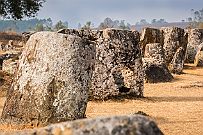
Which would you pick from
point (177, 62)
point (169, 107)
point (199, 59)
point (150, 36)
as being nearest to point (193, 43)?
point (199, 59)

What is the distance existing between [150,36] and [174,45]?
145 centimetres

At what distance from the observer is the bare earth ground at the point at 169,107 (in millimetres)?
10992

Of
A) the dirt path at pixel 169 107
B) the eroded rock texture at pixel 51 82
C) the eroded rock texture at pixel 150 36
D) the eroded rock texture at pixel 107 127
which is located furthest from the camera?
the eroded rock texture at pixel 150 36

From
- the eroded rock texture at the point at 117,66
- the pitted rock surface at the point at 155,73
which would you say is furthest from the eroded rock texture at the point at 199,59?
the eroded rock texture at the point at 117,66

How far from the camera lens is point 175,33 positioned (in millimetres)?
28812

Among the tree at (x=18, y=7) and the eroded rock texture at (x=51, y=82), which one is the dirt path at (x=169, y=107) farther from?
the tree at (x=18, y=7)

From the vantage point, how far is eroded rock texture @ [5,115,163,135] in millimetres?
3760

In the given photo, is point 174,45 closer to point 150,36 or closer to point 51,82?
point 150,36

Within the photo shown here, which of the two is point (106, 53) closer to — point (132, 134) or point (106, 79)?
point (106, 79)

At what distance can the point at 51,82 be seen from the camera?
948 centimetres

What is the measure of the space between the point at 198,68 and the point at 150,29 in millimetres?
3791

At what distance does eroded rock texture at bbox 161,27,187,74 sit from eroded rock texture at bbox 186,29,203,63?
4.52m

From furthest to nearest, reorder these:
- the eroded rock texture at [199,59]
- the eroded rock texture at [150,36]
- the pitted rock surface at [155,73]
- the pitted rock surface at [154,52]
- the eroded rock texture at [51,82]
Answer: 1. the eroded rock texture at [199,59]
2. the eroded rock texture at [150,36]
3. the pitted rock surface at [154,52]
4. the pitted rock surface at [155,73]
5. the eroded rock texture at [51,82]

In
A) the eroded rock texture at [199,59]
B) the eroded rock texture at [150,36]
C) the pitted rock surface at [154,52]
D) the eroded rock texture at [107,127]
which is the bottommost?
the eroded rock texture at [199,59]
